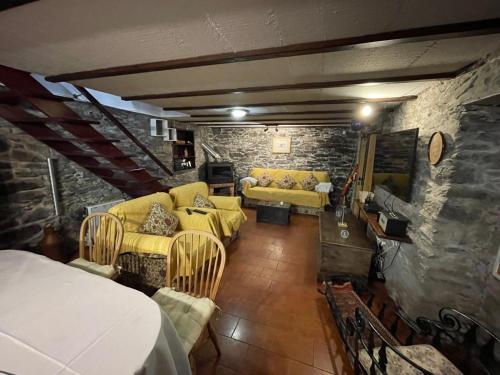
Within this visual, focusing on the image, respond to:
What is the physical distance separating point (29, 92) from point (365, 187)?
4.40 metres

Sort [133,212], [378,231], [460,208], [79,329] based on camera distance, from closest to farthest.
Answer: [79,329] < [460,208] < [378,231] < [133,212]

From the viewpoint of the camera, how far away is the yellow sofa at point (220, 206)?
2.86 meters

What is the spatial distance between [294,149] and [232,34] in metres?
4.58

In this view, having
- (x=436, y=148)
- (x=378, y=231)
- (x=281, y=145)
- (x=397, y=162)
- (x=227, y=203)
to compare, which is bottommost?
(x=227, y=203)

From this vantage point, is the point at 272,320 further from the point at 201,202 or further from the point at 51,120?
the point at 51,120

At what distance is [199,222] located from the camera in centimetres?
259

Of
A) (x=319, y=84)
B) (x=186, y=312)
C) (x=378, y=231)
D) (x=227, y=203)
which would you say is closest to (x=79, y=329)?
(x=186, y=312)

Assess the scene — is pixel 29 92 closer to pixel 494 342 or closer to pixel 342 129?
pixel 494 342

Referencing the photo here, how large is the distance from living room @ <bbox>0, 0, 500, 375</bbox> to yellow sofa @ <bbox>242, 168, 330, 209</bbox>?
150 cm

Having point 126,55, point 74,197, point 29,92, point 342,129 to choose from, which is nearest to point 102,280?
point 126,55

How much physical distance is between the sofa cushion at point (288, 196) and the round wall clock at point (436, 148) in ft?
9.46

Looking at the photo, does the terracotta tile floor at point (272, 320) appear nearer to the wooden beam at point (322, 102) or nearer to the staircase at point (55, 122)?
the staircase at point (55, 122)

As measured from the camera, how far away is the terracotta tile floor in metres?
1.45

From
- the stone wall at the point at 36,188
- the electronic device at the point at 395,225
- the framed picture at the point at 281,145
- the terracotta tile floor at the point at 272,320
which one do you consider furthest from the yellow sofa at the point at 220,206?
the framed picture at the point at 281,145
